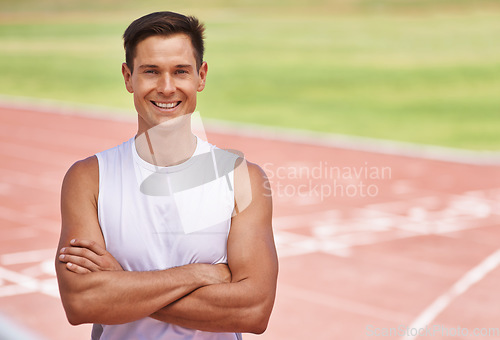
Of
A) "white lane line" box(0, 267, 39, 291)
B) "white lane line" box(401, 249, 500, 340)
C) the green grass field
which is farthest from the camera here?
the green grass field

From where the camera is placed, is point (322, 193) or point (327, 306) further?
point (322, 193)

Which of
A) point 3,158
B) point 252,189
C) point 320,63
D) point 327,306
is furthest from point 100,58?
point 252,189

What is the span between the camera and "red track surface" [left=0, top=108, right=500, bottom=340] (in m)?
6.87

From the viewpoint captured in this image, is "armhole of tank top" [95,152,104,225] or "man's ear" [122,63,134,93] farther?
"man's ear" [122,63,134,93]

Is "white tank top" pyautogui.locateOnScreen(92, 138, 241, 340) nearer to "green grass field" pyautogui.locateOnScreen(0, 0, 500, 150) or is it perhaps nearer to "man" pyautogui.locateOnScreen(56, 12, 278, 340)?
"man" pyautogui.locateOnScreen(56, 12, 278, 340)

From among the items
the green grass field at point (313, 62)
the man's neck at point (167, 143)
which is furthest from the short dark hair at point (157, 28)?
the green grass field at point (313, 62)

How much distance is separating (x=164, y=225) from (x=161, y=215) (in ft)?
0.14

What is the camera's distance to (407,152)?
14.9m

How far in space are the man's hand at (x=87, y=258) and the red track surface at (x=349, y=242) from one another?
4.42 ft

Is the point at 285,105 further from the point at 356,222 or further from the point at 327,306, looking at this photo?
the point at 327,306

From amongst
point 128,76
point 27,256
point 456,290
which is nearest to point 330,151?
→ point 456,290

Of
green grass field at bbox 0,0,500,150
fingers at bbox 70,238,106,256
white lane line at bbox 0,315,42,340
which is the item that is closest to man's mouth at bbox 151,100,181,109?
fingers at bbox 70,238,106,256

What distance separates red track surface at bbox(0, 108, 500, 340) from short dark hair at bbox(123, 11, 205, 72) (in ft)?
5.84

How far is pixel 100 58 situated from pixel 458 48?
18548 mm
